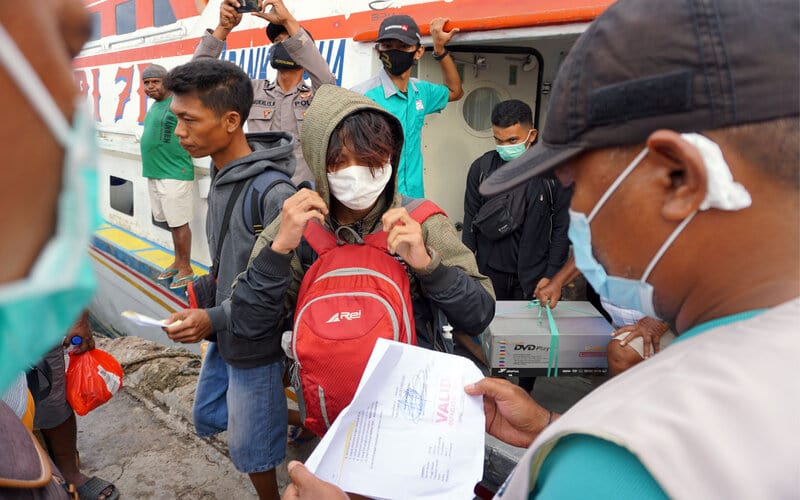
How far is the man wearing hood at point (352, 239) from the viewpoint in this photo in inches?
Answer: 67.2

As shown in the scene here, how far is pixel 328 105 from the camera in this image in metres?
1.87

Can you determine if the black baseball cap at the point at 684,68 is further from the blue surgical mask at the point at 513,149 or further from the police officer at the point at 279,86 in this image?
the police officer at the point at 279,86

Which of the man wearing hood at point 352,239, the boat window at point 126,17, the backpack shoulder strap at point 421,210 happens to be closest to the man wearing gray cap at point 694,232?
the man wearing hood at point 352,239

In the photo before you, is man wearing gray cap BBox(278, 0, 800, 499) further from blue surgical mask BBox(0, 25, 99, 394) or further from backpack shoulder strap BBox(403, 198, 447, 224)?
backpack shoulder strap BBox(403, 198, 447, 224)

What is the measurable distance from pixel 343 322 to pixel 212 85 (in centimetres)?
148

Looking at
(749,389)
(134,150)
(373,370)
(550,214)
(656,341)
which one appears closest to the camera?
(749,389)

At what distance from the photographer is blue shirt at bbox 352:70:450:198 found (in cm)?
348

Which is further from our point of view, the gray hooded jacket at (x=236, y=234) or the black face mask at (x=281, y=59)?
the black face mask at (x=281, y=59)

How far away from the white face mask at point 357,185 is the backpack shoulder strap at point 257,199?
0.48 meters

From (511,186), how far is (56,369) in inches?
106

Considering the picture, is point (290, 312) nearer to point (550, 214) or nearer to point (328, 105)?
point (328, 105)

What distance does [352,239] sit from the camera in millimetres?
1873

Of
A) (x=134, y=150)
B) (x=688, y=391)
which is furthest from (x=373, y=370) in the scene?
(x=134, y=150)

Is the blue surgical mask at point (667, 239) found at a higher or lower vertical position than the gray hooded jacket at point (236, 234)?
higher
